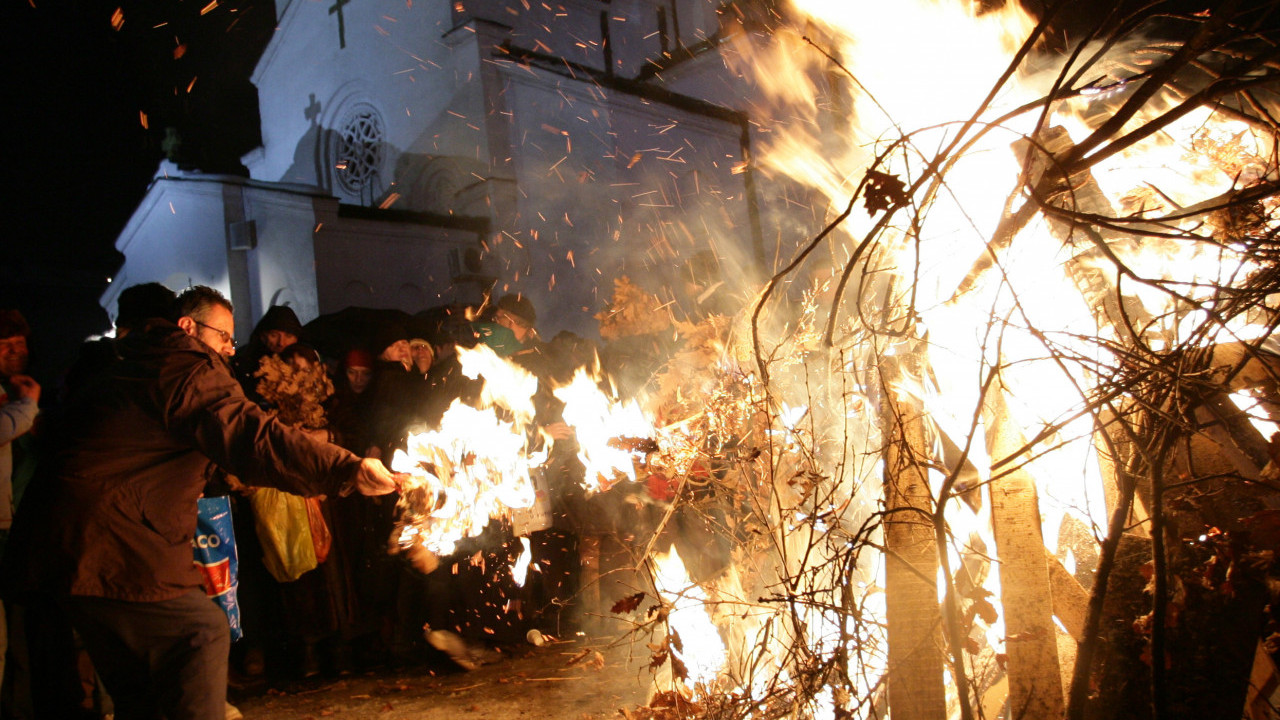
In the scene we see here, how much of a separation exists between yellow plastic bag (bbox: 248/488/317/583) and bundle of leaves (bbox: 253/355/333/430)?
21.0 inches

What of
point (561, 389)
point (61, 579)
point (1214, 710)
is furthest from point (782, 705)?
point (561, 389)

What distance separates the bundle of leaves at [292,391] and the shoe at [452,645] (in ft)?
5.87

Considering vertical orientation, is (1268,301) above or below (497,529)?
above

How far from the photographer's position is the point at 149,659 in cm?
318

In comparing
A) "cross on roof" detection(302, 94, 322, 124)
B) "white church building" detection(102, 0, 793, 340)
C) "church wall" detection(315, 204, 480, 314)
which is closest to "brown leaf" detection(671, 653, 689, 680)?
"church wall" detection(315, 204, 480, 314)

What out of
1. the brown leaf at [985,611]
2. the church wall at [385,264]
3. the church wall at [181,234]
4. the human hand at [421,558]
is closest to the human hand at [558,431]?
the human hand at [421,558]

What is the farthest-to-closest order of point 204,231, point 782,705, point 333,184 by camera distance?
1. point 333,184
2. point 204,231
3. point 782,705

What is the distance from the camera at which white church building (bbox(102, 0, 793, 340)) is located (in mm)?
13914

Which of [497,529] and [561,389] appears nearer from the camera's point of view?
[497,529]

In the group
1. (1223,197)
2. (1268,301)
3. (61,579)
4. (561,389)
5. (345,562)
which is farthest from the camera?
(561,389)

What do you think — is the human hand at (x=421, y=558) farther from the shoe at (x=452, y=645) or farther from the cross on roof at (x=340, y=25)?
the cross on roof at (x=340, y=25)

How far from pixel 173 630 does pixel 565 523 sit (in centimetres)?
398

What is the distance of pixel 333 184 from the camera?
19.6 metres

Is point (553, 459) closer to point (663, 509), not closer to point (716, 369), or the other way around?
point (663, 509)
